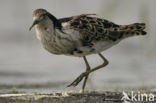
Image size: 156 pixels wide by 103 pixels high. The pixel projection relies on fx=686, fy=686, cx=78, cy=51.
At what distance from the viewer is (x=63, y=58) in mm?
19062

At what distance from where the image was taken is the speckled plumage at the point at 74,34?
12.9 metres

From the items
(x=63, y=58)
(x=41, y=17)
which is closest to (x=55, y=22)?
(x=41, y=17)

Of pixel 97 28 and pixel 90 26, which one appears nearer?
pixel 90 26

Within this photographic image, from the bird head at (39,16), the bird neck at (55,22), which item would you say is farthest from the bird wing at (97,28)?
the bird head at (39,16)

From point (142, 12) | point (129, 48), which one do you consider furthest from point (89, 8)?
point (142, 12)

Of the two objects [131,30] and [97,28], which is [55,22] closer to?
[97,28]

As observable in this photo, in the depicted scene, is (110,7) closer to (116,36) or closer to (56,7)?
(116,36)

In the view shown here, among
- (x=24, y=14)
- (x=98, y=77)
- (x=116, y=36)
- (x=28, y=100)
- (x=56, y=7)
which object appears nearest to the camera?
(x=28, y=100)

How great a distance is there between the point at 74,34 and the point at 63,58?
6.01m

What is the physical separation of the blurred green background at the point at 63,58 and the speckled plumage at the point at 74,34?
0.50 metres

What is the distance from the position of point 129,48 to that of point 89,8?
94.6 inches

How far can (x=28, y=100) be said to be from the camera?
1262 cm

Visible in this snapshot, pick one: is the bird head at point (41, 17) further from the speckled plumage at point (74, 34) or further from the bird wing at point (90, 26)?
the bird wing at point (90, 26)

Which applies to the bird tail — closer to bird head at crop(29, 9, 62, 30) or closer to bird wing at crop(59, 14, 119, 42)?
bird wing at crop(59, 14, 119, 42)
